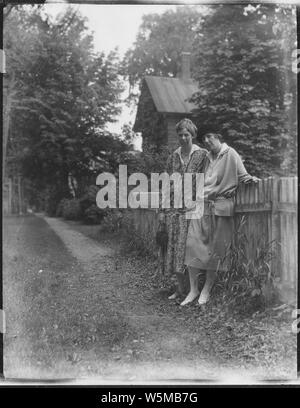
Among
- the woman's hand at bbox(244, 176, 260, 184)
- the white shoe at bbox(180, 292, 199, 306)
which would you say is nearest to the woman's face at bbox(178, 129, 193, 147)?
the woman's hand at bbox(244, 176, 260, 184)

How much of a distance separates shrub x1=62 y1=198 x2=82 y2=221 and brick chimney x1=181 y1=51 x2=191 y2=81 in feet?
4.35

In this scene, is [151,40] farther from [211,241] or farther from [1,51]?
[211,241]

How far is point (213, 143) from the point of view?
145 inches

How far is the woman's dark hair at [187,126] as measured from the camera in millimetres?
3680

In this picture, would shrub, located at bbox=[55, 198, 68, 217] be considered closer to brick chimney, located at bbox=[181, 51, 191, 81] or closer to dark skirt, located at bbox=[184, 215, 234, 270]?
dark skirt, located at bbox=[184, 215, 234, 270]

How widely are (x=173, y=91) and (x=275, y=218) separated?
126 centimetres

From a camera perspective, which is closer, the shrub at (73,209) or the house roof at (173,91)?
the house roof at (173,91)

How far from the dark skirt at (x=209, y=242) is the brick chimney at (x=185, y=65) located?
113 centimetres

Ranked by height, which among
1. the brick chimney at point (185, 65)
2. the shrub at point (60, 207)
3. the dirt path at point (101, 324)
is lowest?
the dirt path at point (101, 324)

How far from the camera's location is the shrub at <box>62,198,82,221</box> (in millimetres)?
3820

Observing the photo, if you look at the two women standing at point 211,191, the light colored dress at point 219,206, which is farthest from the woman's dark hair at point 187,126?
the light colored dress at point 219,206

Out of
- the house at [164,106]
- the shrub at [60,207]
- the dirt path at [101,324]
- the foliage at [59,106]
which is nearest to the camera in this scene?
the dirt path at [101,324]

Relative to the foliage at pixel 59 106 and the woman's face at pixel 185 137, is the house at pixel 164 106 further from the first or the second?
the foliage at pixel 59 106
